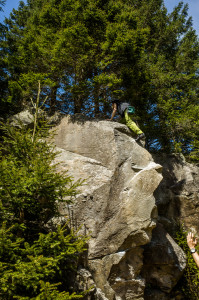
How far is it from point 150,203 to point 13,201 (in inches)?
178

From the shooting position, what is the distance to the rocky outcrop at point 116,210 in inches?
266

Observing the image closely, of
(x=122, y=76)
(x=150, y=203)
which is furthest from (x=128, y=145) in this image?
(x=122, y=76)

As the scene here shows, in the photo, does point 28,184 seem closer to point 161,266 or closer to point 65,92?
point 65,92

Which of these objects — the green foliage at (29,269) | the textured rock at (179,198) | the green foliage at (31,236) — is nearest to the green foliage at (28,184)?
the green foliage at (31,236)

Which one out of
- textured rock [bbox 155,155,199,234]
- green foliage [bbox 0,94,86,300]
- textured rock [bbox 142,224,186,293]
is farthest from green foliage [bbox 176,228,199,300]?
green foliage [bbox 0,94,86,300]

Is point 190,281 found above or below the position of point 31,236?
below

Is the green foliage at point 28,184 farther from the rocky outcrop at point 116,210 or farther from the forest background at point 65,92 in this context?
the rocky outcrop at point 116,210

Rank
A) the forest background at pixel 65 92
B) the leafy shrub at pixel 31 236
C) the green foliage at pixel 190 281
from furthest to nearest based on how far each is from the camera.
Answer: the green foliage at pixel 190 281 < the forest background at pixel 65 92 < the leafy shrub at pixel 31 236

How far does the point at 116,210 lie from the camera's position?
7.10m

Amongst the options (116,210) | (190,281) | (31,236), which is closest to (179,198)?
(190,281)

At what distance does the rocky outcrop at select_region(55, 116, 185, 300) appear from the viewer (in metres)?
6.75

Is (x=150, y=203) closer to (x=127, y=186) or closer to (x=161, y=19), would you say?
(x=127, y=186)

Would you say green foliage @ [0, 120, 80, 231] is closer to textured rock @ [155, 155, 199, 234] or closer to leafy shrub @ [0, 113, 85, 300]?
leafy shrub @ [0, 113, 85, 300]

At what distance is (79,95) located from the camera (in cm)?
906
